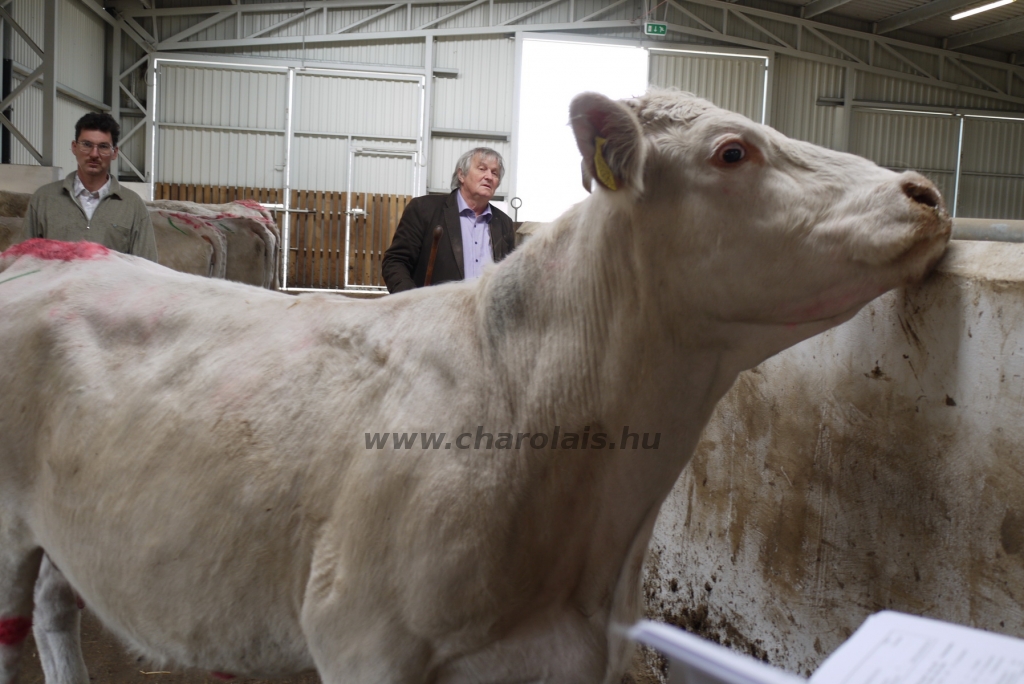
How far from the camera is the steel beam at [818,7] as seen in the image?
17.2 meters

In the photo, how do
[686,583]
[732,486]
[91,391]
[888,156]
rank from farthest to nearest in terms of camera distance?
1. [888,156]
2. [686,583]
3. [732,486]
4. [91,391]

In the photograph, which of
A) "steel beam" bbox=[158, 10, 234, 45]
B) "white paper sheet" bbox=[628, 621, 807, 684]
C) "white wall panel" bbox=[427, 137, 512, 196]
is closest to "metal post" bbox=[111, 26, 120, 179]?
"steel beam" bbox=[158, 10, 234, 45]

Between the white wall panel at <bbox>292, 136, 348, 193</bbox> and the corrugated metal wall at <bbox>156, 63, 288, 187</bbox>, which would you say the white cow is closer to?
the white wall panel at <bbox>292, 136, 348, 193</bbox>

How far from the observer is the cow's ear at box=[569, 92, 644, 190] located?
5.17 feet

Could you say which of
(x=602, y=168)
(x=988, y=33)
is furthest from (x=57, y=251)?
(x=988, y=33)

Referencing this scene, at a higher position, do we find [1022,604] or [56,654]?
[1022,604]

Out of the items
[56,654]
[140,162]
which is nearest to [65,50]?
[140,162]

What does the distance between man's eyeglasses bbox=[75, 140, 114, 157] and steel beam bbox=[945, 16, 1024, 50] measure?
61.1 feet

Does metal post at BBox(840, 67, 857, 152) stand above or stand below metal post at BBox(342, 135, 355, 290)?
above

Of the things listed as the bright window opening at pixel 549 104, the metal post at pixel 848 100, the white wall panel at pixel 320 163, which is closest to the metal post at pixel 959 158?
the metal post at pixel 848 100

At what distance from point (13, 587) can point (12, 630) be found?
0.12 meters

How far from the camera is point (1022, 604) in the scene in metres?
1.76

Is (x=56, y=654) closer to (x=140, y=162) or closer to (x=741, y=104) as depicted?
(x=140, y=162)

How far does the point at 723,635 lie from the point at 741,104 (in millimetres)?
16868
